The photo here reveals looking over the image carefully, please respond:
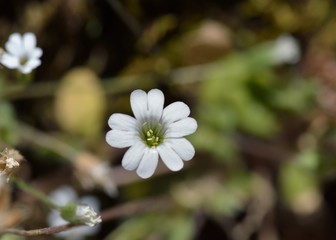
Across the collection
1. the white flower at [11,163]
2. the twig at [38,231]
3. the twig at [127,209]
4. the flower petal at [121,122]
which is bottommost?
the twig at [38,231]

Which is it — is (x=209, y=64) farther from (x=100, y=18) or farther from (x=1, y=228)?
(x=1, y=228)

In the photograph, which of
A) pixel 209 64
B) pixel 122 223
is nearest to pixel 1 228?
pixel 122 223

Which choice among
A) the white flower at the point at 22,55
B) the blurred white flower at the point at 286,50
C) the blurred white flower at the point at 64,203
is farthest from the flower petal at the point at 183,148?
the blurred white flower at the point at 286,50

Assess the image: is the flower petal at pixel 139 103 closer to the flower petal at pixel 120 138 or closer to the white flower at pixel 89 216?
the flower petal at pixel 120 138

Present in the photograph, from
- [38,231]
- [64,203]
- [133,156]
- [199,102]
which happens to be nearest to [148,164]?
[133,156]

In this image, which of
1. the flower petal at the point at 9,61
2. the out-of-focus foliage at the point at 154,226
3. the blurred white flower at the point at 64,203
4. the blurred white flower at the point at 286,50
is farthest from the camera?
the blurred white flower at the point at 286,50

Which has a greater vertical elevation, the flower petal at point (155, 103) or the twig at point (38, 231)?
the flower petal at point (155, 103)

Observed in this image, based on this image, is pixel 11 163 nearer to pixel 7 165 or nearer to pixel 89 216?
pixel 7 165
